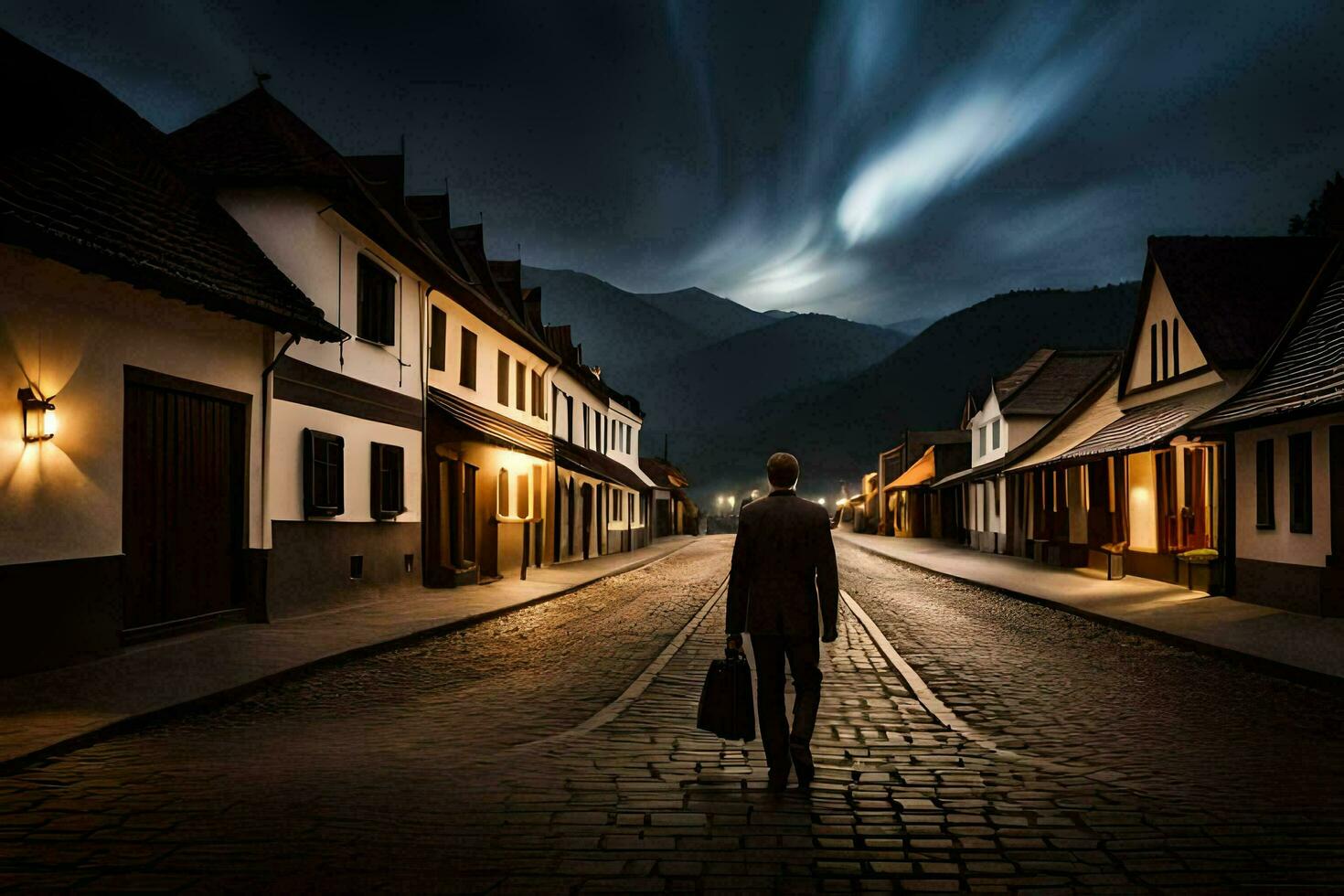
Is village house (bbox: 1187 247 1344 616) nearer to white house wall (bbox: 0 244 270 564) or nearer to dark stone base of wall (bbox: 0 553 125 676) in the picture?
white house wall (bbox: 0 244 270 564)

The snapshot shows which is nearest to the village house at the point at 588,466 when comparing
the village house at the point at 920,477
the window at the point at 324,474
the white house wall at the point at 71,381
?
the window at the point at 324,474

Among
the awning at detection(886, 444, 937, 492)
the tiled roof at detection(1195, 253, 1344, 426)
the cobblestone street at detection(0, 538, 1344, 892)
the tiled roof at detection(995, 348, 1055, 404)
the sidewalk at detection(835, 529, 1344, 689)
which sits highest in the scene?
the tiled roof at detection(995, 348, 1055, 404)

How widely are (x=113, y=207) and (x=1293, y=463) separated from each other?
16.7 m

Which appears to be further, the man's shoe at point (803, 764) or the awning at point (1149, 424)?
the awning at point (1149, 424)

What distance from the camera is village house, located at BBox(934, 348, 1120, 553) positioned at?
116 ft

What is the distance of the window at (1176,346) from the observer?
22328mm

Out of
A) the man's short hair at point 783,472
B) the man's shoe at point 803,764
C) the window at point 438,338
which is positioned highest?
the window at point 438,338

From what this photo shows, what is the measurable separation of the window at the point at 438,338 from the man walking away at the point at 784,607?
52.2ft

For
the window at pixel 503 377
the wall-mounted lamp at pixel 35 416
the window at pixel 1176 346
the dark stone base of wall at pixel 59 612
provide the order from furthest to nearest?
the window at pixel 503 377 < the window at pixel 1176 346 < the wall-mounted lamp at pixel 35 416 < the dark stone base of wall at pixel 59 612

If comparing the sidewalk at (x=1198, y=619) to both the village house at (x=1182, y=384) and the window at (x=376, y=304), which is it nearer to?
the village house at (x=1182, y=384)

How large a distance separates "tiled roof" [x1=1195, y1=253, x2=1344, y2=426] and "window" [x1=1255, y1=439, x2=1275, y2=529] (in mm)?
876

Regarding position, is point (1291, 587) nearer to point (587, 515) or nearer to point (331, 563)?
point (331, 563)

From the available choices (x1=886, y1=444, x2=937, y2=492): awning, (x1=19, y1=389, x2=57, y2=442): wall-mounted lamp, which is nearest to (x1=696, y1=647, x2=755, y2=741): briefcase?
(x1=19, y1=389, x2=57, y2=442): wall-mounted lamp

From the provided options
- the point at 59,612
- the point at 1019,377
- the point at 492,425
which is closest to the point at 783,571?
the point at 59,612
